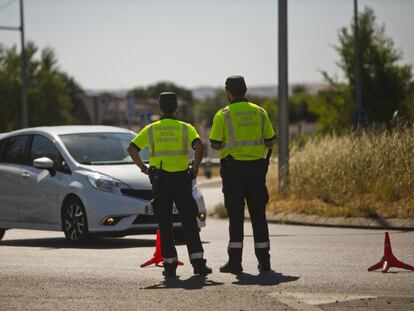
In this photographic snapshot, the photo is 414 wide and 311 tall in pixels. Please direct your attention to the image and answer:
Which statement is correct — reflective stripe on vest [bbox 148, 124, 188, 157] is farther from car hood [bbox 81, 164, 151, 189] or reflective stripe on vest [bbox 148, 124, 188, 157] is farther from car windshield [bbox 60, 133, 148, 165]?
car windshield [bbox 60, 133, 148, 165]

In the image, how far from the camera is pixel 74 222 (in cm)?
1523

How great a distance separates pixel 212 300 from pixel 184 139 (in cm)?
232

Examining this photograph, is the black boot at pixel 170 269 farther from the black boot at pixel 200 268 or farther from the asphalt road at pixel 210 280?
the black boot at pixel 200 268

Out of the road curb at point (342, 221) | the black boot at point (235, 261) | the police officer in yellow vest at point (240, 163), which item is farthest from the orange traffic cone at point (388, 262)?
the road curb at point (342, 221)

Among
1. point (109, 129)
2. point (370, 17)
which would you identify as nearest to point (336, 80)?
point (370, 17)

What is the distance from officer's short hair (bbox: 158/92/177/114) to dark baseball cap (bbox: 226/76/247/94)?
21.5 inches

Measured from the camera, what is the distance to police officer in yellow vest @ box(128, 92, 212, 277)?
11.1m

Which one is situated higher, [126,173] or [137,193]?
[126,173]

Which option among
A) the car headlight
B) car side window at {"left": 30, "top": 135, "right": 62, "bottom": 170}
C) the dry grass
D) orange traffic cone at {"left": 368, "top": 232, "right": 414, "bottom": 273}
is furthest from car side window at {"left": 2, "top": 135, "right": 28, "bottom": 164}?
orange traffic cone at {"left": 368, "top": 232, "right": 414, "bottom": 273}

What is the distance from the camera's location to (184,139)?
1122 centimetres

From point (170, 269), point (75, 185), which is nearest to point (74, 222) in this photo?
point (75, 185)

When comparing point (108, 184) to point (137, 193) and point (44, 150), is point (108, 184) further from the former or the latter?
point (44, 150)

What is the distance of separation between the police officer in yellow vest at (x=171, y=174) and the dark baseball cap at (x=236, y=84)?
0.54m

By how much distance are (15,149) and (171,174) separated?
604 cm
